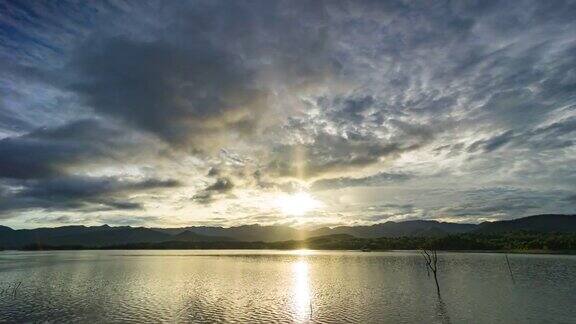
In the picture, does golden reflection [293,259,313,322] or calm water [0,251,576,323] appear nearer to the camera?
calm water [0,251,576,323]

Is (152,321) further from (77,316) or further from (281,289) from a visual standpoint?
(281,289)

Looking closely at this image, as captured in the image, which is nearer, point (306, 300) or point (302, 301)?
point (302, 301)

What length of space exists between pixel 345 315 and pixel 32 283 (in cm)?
6617

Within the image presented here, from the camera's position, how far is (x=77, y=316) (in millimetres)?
44969

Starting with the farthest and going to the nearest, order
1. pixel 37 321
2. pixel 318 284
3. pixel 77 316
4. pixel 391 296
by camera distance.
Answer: pixel 318 284
pixel 391 296
pixel 77 316
pixel 37 321

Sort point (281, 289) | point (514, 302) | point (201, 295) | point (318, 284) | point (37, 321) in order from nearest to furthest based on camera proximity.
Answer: point (37, 321) < point (514, 302) < point (201, 295) < point (281, 289) < point (318, 284)

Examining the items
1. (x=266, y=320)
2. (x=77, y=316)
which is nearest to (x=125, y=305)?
(x=77, y=316)

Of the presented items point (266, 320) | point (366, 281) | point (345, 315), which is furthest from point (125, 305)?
point (366, 281)

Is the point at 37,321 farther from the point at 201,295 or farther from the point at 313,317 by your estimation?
the point at 313,317

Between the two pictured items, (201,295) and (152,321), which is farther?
(201,295)

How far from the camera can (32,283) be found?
76125 millimetres

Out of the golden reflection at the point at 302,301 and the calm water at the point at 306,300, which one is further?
the golden reflection at the point at 302,301

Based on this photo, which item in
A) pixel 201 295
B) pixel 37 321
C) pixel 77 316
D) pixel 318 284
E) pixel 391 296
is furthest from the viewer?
pixel 318 284

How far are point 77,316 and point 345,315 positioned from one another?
31.5 meters
